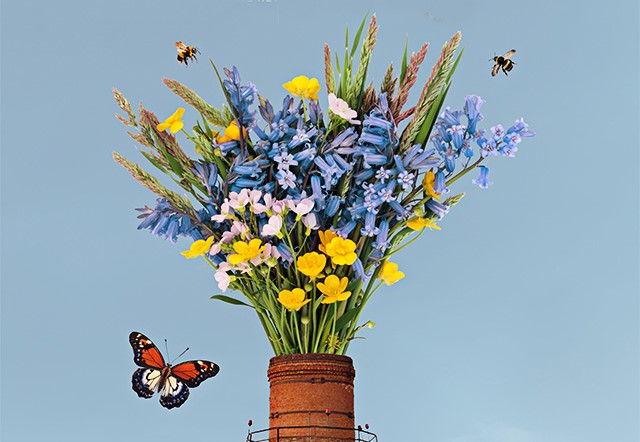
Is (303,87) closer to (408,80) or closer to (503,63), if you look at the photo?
(408,80)

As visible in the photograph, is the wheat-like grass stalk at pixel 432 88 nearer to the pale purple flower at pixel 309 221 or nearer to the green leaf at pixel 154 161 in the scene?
the pale purple flower at pixel 309 221

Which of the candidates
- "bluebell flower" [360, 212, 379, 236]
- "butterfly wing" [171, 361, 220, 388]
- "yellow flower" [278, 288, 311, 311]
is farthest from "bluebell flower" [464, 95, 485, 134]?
"butterfly wing" [171, 361, 220, 388]

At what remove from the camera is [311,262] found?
247cm

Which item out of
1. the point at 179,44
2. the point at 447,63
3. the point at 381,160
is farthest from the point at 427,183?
the point at 179,44

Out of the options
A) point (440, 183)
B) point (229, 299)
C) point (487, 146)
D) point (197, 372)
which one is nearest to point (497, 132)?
point (487, 146)

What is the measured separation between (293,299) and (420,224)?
50cm

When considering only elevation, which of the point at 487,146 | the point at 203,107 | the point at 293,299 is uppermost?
the point at 203,107

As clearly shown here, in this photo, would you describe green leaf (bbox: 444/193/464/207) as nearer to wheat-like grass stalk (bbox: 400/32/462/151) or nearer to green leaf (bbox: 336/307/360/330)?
wheat-like grass stalk (bbox: 400/32/462/151)

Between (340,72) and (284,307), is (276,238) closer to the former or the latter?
(284,307)

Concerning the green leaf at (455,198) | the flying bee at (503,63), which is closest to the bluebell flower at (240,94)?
the green leaf at (455,198)

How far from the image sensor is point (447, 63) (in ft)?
8.48

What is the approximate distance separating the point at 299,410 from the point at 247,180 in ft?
2.41

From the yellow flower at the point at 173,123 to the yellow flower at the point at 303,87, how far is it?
0.36 m

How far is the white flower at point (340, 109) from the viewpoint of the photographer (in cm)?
253
